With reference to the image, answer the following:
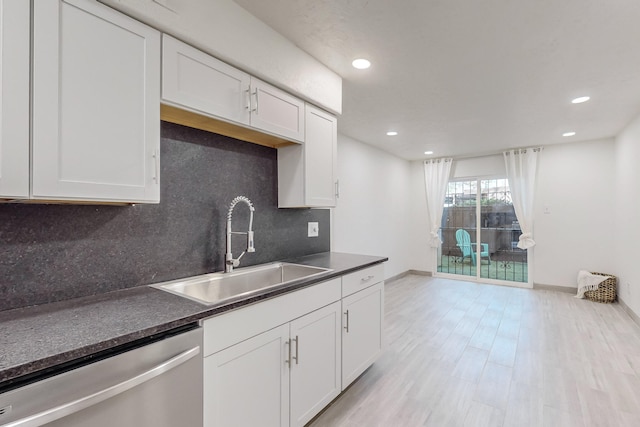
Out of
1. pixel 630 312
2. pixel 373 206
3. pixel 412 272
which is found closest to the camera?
pixel 630 312

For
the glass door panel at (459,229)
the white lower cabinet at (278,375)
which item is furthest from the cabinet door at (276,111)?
the glass door panel at (459,229)

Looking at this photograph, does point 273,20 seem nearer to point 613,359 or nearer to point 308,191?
point 308,191

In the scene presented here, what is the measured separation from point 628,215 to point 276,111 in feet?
14.9

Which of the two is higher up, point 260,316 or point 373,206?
point 373,206

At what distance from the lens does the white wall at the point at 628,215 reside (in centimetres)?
340

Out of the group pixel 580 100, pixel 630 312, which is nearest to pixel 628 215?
pixel 630 312

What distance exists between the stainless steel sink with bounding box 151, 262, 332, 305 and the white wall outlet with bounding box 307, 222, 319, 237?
1.79ft

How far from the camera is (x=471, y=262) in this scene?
19.1 feet

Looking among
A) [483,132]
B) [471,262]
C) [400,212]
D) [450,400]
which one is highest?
[483,132]

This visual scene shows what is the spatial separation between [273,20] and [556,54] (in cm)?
204

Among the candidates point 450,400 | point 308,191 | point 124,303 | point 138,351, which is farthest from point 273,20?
point 450,400

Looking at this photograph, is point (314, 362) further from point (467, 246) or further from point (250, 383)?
point (467, 246)

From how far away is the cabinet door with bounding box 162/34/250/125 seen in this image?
1420 mm

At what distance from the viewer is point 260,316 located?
1425 millimetres
